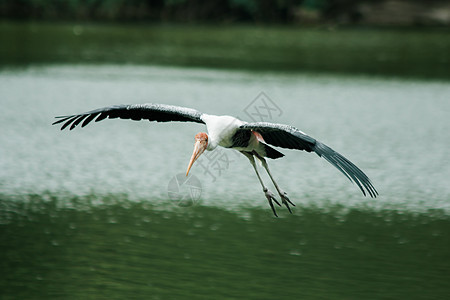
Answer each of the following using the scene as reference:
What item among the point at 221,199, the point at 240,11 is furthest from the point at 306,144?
the point at 240,11

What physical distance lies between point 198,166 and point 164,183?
1506 mm

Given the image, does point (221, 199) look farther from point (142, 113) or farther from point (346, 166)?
point (346, 166)

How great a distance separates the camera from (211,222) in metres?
12.5

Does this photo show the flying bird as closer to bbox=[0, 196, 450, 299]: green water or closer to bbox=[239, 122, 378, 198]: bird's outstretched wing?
bbox=[239, 122, 378, 198]: bird's outstretched wing

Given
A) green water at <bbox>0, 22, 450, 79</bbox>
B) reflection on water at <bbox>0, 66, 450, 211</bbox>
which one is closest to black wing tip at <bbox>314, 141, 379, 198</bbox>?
reflection on water at <bbox>0, 66, 450, 211</bbox>

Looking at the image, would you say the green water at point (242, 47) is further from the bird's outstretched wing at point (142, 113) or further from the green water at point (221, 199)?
the bird's outstretched wing at point (142, 113)

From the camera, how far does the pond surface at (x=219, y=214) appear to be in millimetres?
10086

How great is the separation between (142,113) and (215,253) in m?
2.56

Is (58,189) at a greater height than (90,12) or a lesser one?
lesser

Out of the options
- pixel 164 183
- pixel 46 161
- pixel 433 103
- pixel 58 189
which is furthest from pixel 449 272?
pixel 433 103

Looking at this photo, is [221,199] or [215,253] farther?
[221,199]

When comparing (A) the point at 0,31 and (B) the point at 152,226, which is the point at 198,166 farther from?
(A) the point at 0,31

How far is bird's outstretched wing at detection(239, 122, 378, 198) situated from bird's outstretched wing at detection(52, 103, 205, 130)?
931 millimetres

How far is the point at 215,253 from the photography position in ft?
36.3
